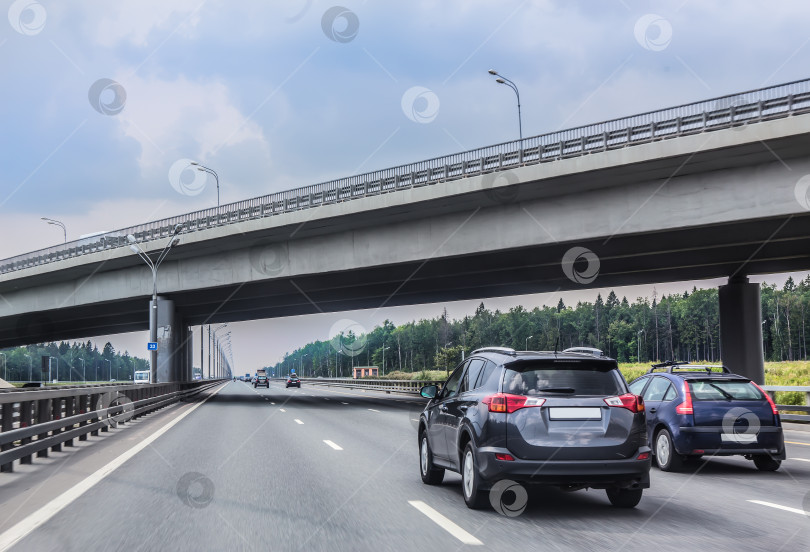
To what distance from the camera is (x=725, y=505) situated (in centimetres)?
826

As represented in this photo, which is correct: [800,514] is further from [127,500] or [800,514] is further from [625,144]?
[625,144]

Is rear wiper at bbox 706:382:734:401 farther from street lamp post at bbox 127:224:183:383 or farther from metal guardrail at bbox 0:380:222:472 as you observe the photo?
street lamp post at bbox 127:224:183:383

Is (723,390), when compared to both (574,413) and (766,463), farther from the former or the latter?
(574,413)

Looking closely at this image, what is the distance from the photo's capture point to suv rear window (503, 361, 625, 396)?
7688 millimetres

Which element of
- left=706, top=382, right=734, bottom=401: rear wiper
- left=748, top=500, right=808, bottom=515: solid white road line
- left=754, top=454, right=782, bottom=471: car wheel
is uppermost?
left=706, top=382, right=734, bottom=401: rear wiper

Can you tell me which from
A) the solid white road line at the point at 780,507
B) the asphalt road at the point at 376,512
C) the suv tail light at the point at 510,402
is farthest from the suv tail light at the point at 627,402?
the solid white road line at the point at 780,507

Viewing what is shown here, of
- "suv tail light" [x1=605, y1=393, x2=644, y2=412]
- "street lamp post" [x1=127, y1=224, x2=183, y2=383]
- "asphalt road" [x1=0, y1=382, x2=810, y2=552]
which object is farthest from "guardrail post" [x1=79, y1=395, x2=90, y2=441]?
"street lamp post" [x1=127, y1=224, x2=183, y2=383]

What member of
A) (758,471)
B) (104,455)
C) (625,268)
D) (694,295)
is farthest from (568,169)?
(694,295)

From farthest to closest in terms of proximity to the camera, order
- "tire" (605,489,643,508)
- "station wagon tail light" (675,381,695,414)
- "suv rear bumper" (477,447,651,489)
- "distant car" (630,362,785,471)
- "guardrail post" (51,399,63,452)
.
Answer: "guardrail post" (51,399,63,452) < "station wagon tail light" (675,381,695,414) < "distant car" (630,362,785,471) < "tire" (605,489,643,508) < "suv rear bumper" (477,447,651,489)

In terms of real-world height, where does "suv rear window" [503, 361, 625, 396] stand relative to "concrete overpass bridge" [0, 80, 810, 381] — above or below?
below

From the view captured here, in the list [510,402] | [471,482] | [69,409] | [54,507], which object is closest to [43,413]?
[69,409]

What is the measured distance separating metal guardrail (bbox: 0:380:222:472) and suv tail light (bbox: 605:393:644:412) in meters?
7.46

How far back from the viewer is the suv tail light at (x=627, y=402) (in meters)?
7.63

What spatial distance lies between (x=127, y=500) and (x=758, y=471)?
8.53 meters
